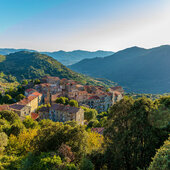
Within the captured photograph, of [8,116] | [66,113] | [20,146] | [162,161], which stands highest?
[162,161]

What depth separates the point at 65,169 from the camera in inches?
456

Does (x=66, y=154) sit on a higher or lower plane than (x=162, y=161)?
lower

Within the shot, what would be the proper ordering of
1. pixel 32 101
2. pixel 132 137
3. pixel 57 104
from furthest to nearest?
pixel 32 101 → pixel 57 104 → pixel 132 137

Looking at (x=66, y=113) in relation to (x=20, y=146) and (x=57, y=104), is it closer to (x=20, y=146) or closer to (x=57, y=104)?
(x=57, y=104)

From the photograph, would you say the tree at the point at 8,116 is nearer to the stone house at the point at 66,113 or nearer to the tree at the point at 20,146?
the tree at the point at 20,146

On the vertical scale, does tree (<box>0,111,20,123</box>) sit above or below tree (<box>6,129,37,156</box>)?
below

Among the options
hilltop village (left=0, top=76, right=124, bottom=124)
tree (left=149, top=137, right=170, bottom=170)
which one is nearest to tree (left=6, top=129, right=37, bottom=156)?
tree (left=149, top=137, right=170, bottom=170)

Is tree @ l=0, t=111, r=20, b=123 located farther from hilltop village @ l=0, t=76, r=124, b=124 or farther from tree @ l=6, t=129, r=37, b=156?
tree @ l=6, t=129, r=37, b=156

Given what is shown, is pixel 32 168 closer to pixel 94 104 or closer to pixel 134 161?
pixel 134 161

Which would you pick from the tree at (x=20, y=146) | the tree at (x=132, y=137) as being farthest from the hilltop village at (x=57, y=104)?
the tree at (x=132, y=137)

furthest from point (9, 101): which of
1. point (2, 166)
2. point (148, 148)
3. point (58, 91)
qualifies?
point (148, 148)

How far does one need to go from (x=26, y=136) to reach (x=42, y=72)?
173885 millimetres

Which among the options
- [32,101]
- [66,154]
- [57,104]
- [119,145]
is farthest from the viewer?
[32,101]

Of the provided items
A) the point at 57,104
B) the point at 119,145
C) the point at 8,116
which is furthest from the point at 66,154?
the point at 57,104
